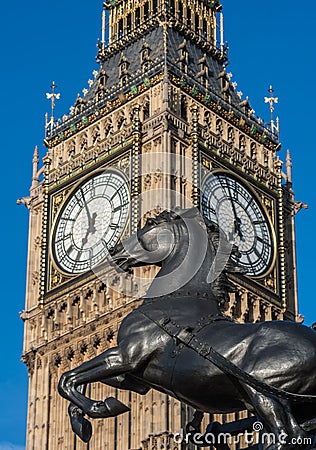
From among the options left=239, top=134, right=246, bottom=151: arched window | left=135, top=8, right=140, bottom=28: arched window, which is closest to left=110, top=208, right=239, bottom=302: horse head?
left=239, top=134, right=246, bottom=151: arched window

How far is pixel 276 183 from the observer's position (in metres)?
42.4

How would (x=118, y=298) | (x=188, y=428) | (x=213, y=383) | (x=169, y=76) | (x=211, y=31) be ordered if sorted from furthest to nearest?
(x=211, y=31)
(x=169, y=76)
(x=118, y=298)
(x=188, y=428)
(x=213, y=383)

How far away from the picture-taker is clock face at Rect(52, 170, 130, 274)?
38.8m

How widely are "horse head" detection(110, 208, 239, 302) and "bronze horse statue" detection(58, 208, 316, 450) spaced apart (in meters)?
0.01

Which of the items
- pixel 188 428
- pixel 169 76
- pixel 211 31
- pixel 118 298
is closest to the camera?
pixel 188 428

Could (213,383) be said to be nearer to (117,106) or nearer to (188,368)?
(188,368)

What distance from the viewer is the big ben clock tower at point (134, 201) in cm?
3803

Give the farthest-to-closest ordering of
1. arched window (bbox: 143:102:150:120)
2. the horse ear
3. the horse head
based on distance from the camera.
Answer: arched window (bbox: 143:102:150:120) < the horse ear < the horse head

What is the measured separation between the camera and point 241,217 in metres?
39.9

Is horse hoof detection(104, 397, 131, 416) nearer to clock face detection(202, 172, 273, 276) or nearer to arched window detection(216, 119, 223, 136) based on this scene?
clock face detection(202, 172, 273, 276)

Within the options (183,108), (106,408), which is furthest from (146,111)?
(106,408)

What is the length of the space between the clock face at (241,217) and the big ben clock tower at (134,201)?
0.05 m

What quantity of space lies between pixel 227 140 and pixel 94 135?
4526 millimetres

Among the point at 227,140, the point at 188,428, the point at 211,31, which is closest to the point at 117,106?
the point at 227,140
